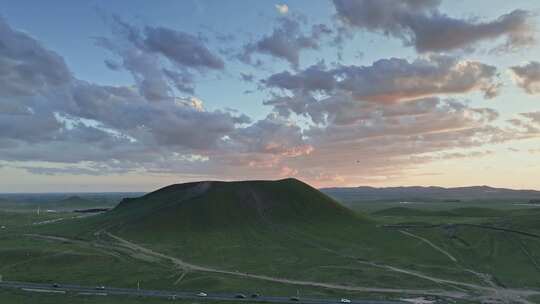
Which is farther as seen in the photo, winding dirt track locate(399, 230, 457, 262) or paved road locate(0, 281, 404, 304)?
winding dirt track locate(399, 230, 457, 262)

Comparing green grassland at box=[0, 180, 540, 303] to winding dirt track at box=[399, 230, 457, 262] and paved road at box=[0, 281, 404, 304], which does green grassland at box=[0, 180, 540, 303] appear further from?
paved road at box=[0, 281, 404, 304]

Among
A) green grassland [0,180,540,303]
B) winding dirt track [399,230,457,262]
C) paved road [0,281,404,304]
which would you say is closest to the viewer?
paved road [0,281,404,304]

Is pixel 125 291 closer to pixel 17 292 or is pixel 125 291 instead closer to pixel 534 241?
pixel 17 292

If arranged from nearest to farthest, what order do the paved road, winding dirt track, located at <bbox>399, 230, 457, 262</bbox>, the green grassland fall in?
the paved road < the green grassland < winding dirt track, located at <bbox>399, 230, 457, 262</bbox>

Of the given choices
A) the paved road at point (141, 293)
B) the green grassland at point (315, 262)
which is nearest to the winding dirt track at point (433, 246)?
the green grassland at point (315, 262)

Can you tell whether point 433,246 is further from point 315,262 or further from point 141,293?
point 141,293

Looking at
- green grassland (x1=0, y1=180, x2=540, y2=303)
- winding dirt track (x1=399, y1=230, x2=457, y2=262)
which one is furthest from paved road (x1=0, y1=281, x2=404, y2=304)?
winding dirt track (x1=399, y1=230, x2=457, y2=262)

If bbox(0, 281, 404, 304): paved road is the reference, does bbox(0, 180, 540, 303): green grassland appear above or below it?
above

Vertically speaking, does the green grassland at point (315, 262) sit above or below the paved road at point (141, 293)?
above

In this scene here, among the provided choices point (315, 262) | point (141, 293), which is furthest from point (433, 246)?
point (141, 293)

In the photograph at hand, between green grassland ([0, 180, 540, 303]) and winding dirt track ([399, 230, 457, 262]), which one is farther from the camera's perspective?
winding dirt track ([399, 230, 457, 262])

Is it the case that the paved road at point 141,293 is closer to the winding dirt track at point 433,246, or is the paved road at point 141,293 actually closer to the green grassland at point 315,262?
the green grassland at point 315,262
